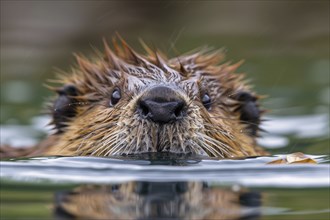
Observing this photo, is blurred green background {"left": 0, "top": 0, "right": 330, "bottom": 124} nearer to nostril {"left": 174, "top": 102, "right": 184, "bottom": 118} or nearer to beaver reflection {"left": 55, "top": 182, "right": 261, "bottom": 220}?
nostril {"left": 174, "top": 102, "right": 184, "bottom": 118}

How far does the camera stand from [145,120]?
6.12 m

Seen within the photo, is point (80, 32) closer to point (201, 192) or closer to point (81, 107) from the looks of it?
point (81, 107)

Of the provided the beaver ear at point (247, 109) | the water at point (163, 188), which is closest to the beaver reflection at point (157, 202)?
the water at point (163, 188)

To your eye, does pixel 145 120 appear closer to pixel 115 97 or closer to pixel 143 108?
pixel 143 108

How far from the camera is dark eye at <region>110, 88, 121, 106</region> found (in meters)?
7.04

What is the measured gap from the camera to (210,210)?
474 cm

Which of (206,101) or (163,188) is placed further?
(206,101)

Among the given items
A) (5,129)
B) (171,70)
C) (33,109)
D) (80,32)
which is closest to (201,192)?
(171,70)

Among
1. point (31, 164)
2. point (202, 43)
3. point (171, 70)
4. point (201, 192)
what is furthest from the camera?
point (202, 43)

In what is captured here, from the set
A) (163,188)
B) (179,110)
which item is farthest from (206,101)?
(163,188)

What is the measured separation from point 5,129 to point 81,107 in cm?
387

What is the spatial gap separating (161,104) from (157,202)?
1159mm

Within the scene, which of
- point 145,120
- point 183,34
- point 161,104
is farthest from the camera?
point 183,34

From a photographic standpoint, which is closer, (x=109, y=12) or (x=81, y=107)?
(x=81, y=107)
